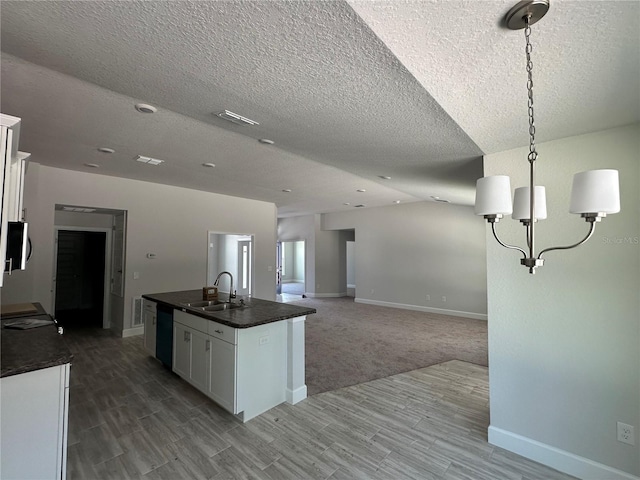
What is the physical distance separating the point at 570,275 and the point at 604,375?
0.66 meters

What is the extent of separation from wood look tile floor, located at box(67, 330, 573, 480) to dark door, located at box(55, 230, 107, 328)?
4.65 m

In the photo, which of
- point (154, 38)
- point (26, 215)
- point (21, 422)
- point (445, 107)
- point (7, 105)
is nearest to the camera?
point (154, 38)

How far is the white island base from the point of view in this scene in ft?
8.48

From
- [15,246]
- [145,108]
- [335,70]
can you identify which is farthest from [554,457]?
[145,108]

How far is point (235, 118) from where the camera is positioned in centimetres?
223

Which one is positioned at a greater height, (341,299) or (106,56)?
(106,56)

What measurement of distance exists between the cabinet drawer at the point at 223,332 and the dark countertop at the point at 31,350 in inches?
43.2

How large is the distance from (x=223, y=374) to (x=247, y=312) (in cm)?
58

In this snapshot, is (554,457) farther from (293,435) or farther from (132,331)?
(132,331)

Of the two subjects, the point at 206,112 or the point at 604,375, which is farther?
the point at 206,112

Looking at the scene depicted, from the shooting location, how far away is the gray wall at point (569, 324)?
1909 millimetres

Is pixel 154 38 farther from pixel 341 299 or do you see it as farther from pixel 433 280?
pixel 341 299

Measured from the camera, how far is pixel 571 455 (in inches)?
80.8

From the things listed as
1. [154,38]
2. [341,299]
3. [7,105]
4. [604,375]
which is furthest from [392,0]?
[341,299]
